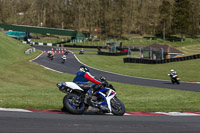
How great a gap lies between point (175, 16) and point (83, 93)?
322 feet

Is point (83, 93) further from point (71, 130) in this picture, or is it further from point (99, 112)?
point (71, 130)

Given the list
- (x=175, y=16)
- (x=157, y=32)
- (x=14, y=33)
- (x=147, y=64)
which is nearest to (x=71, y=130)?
(x=147, y=64)

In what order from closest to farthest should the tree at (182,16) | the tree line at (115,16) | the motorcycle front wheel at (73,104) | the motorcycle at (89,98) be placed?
the motorcycle front wheel at (73,104)
the motorcycle at (89,98)
the tree at (182,16)
the tree line at (115,16)

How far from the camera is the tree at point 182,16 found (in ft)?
329

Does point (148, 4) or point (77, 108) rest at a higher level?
point (148, 4)

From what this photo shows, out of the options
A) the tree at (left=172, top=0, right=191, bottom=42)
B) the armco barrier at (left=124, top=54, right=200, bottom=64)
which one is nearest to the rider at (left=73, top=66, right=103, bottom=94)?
the armco barrier at (left=124, top=54, right=200, bottom=64)

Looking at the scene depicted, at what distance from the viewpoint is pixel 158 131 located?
8.03 meters

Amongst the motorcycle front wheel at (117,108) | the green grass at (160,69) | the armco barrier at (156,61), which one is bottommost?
the green grass at (160,69)

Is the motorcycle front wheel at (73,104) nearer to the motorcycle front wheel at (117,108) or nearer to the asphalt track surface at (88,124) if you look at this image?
the asphalt track surface at (88,124)

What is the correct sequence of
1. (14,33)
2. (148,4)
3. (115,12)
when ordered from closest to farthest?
1. (14,33)
2. (115,12)
3. (148,4)

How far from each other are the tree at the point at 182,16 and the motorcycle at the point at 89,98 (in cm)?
9436

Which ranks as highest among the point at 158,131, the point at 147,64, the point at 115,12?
the point at 115,12

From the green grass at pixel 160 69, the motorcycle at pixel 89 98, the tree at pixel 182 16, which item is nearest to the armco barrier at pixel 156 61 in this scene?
the green grass at pixel 160 69

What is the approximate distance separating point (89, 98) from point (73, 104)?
58 cm
